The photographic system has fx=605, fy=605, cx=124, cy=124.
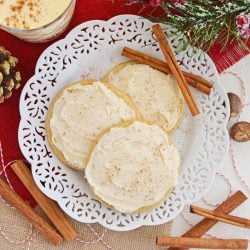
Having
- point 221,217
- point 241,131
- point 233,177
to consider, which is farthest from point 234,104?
point 221,217

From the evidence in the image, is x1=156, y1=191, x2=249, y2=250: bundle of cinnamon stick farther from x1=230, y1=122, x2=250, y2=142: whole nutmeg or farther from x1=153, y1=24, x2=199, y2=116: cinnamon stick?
x1=153, y1=24, x2=199, y2=116: cinnamon stick

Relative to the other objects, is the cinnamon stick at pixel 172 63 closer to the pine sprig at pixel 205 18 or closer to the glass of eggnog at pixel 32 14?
the pine sprig at pixel 205 18

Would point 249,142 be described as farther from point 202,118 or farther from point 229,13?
point 229,13

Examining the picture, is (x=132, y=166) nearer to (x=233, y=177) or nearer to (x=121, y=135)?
(x=121, y=135)

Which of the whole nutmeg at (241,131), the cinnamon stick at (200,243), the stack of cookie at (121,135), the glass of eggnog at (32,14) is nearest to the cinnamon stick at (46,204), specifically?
the stack of cookie at (121,135)

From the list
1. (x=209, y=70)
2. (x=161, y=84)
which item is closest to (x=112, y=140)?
(x=161, y=84)

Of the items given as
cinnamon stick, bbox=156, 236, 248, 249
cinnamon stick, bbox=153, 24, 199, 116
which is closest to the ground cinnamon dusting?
cinnamon stick, bbox=153, 24, 199, 116

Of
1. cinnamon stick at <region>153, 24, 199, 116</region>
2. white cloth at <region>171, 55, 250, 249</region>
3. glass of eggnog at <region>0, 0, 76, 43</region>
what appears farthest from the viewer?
white cloth at <region>171, 55, 250, 249</region>

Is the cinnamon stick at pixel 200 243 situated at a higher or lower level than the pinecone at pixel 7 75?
lower
